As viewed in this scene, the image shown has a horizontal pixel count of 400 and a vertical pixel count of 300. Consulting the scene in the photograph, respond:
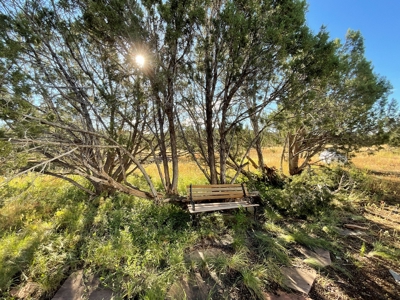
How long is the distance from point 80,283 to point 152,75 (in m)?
3.41

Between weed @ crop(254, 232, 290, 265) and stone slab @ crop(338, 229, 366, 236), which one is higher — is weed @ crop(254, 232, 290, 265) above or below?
above

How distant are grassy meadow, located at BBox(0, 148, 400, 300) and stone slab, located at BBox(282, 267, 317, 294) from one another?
0.09 metres

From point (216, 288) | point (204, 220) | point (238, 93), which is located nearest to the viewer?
point (216, 288)

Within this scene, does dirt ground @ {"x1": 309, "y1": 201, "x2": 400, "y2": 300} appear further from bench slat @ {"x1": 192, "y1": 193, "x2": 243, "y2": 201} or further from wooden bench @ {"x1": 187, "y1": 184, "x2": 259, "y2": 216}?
bench slat @ {"x1": 192, "y1": 193, "x2": 243, "y2": 201}

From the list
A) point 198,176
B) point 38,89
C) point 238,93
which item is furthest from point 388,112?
point 38,89

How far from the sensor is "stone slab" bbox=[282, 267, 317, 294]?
2645 mm

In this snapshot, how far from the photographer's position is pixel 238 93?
5.57m

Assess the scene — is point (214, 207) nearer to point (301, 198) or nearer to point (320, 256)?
point (320, 256)

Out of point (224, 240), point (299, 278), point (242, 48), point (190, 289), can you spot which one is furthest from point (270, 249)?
point (242, 48)

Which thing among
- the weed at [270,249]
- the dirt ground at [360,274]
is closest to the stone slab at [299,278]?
the dirt ground at [360,274]

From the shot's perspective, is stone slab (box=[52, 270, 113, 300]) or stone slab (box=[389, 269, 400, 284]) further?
stone slab (box=[389, 269, 400, 284])

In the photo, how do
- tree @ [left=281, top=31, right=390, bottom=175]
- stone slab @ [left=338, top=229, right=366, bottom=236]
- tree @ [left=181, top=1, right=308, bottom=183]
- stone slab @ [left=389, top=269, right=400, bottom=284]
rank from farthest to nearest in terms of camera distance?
1. tree @ [left=281, top=31, right=390, bottom=175]
2. stone slab @ [left=338, top=229, right=366, bottom=236]
3. tree @ [left=181, top=1, right=308, bottom=183]
4. stone slab @ [left=389, top=269, right=400, bottom=284]

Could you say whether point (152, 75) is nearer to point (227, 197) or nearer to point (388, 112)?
point (227, 197)

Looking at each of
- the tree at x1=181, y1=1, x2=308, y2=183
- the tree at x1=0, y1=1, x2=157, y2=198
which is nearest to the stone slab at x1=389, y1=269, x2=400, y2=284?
the tree at x1=181, y1=1, x2=308, y2=183
